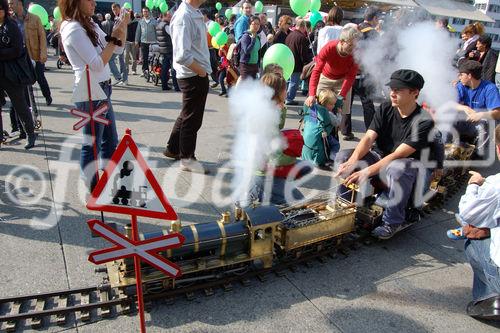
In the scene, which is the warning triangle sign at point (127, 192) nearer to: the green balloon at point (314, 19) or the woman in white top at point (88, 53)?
the woman in white top at point (88, 53)

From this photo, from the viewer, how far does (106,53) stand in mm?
3619

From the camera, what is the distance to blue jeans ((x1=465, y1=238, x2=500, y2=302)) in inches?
110

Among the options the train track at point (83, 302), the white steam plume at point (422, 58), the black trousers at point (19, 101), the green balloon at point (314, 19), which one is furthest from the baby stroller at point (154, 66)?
the train track at point (83, 302)

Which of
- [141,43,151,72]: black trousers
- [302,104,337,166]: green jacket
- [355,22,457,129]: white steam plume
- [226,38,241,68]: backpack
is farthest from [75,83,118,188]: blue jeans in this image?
[141,43,151,72]: black trousers

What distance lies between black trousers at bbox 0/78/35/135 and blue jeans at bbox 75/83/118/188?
81.4 inches

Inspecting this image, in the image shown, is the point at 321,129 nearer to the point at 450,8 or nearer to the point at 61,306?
the point at 61,306

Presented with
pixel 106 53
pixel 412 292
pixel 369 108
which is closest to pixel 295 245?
pixel 412 292

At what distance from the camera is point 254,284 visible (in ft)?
10.5

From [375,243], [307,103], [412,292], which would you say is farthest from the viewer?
[307,103]

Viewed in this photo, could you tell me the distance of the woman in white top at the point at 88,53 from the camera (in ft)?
11.2

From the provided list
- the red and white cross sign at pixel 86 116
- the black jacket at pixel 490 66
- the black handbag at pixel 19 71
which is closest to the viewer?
the red and white cross sign at pixel 86 116

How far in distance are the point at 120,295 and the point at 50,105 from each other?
646 cm

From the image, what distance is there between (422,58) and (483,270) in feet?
12.8

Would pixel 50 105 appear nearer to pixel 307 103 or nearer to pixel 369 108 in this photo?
pixel 307 103
